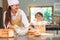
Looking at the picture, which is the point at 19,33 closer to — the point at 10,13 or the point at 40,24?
the point at 10,13

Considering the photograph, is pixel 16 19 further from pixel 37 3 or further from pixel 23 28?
pixel 37 3

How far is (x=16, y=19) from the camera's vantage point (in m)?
1.31

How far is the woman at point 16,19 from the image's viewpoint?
1.26m

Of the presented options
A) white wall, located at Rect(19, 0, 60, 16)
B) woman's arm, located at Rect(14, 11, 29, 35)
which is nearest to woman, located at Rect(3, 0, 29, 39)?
woman's arm, located at Rect(14, 11, 29, 35)

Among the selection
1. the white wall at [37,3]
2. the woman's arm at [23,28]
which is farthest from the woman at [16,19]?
the white wall at [37,3]

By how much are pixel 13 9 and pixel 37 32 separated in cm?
24

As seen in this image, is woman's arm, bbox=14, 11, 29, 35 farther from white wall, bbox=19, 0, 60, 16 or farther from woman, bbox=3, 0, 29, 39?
white wall, bbox=19, 0, 60, 16

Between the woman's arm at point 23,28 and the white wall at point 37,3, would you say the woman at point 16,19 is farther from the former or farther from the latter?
the white wall at point 37,3

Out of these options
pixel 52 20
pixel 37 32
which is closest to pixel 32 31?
pixel 37 32

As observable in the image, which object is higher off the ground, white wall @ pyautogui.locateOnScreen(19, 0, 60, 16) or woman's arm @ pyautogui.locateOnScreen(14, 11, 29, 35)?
white wall @ pyautogui.locateOnScreen(19, 0, 60, 16)

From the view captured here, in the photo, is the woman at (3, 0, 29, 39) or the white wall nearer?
the woman at (3, 0, 29, 39)

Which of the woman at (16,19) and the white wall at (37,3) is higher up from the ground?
the white wall at (37,3)

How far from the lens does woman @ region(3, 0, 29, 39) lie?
1.26 meters

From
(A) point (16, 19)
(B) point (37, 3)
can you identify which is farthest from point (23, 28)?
(B) point (37, 3)
